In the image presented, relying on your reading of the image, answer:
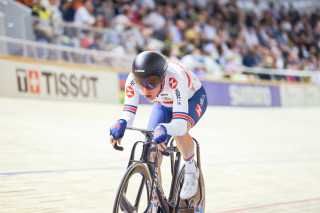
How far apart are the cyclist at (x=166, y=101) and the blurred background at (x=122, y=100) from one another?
0.80m

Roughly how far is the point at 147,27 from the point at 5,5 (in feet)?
14.4

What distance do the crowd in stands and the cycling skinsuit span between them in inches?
216

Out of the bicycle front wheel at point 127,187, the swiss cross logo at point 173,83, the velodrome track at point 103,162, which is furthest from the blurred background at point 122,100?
the swiss cross logo at point 173,83

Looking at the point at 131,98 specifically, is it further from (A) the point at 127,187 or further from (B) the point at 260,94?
(B) the point at 260,94

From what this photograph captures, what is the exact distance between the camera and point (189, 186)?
308 cm

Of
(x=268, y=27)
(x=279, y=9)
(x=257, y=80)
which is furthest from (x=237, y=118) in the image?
(x=279, y=9)

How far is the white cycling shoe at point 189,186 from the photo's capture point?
3.05 metres

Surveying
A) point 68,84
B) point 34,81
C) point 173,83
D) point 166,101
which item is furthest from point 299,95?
point 173,83

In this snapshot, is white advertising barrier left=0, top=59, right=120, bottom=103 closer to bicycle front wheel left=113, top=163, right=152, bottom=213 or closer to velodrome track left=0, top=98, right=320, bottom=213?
velodrome track left=0, top=98, right=320, bottom=213

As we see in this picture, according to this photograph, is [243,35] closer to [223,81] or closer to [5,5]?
[223,81]

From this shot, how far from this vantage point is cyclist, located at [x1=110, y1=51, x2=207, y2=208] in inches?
100

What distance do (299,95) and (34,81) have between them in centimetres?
994

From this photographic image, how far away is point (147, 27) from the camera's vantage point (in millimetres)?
11352

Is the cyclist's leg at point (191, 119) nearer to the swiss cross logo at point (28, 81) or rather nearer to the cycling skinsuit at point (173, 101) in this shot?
the cycling skinsuit at point (173, 101)
